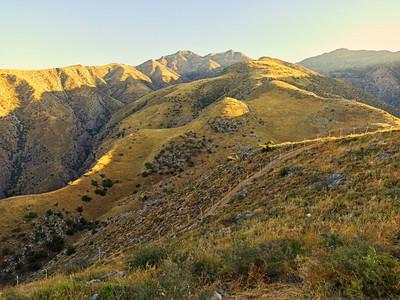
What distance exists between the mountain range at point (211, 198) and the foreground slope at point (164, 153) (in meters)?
0.38

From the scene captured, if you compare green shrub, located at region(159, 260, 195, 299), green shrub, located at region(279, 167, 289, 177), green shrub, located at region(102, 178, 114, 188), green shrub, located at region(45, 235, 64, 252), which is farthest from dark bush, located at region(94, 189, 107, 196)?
green shrub, located at region(159, 260, 195, 299)

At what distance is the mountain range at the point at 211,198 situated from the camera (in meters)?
5.79

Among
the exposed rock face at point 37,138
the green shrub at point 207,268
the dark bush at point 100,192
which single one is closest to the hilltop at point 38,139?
the exposed rock face at point 37,138

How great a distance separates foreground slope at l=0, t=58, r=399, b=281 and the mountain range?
381 mm

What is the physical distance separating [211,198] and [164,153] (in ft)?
169

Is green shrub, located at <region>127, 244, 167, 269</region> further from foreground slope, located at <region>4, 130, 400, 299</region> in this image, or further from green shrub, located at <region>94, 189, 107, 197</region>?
green shrub, located at <region>94, 189, 107, 197</region>

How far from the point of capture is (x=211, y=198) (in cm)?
2533

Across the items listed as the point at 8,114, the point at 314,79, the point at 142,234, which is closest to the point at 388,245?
the point at 142,234

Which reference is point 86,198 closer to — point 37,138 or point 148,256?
point 148,256

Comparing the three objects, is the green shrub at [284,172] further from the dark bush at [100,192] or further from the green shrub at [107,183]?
the green shrub at [107,183]

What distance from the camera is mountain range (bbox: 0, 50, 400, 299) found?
5.79 metres

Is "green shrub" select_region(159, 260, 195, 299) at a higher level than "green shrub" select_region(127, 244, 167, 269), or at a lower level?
higher

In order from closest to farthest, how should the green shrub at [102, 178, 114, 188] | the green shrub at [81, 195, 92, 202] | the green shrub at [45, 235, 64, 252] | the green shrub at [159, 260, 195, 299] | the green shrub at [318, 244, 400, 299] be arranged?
the green shrub at [318, 244, 400, 299], the green shrub at [159, 260, 195, 299], the green shrub at [45, 235, 64, 252], the green shrub at [81, 195, 92, 202], the green shrub at [102, 178, 114, 188]

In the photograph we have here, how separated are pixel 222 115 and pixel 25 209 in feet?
233
